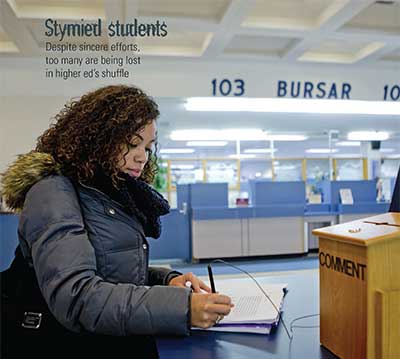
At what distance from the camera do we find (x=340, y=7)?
320 centimetres

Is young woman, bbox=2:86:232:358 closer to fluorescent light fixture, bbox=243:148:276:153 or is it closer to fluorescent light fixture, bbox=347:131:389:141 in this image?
fluorescent light fixture, bbox=347:131:389:141

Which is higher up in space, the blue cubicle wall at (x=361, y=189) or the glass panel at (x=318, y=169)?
the glass panel at (x=318, y=169)

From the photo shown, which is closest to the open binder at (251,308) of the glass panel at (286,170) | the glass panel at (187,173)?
the glass panel at (187,173)

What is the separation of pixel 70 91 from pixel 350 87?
3261 millimetres

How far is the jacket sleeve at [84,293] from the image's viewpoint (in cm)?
72

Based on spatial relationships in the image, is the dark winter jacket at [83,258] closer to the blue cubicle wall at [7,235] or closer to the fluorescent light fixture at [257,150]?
the blue cubicle wall at [7,235]

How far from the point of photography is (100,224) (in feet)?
2.83

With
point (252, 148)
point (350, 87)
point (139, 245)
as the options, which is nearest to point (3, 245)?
point (139, 245)

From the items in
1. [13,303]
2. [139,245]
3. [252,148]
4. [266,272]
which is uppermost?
[252,148]

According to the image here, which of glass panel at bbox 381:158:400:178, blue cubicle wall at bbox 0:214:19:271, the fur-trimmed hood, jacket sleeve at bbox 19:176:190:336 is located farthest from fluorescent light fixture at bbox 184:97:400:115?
glass panel at bbox 381:158:400:178

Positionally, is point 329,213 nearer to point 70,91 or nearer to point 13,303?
point 70,91

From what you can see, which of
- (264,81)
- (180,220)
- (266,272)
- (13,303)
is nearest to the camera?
(13,303)

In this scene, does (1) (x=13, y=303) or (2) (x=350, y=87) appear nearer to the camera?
(1) (x=13, y=303)

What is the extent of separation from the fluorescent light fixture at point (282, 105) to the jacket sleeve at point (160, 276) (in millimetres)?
3419
